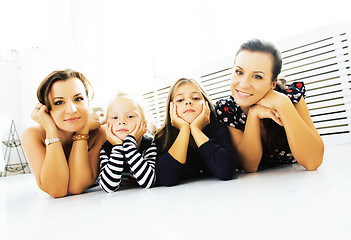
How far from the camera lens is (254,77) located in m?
0.92

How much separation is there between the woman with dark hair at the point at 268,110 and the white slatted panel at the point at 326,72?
1175mm

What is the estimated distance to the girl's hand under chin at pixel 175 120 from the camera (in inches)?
38.9

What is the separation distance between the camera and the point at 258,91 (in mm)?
925

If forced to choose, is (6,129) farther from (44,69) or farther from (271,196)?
(271,196)

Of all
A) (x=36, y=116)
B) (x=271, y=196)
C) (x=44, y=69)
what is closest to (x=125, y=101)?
(x=36, y=116)

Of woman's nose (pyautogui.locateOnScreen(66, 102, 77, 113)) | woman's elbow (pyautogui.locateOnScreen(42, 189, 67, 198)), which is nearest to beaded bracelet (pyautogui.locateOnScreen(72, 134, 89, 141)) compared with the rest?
woman's nose (pyautogui.locateOnScreen(66, 102, 77, 113))

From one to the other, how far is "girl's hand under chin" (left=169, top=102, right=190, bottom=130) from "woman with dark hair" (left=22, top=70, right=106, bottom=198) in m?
0.36

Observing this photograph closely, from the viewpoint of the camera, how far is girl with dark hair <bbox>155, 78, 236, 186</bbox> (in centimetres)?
94

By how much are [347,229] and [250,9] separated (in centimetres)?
253

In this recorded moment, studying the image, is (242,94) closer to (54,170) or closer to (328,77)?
(54,170)

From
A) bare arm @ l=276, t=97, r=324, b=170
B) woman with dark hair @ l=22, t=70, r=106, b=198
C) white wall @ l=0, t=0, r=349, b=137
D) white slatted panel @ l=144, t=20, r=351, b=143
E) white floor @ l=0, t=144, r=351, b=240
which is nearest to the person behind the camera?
white floor @ l=0, t=144, r=351, b=240

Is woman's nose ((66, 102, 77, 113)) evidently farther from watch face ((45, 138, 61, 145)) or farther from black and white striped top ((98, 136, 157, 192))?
black and white striped top ((98, 136, 157, 192))

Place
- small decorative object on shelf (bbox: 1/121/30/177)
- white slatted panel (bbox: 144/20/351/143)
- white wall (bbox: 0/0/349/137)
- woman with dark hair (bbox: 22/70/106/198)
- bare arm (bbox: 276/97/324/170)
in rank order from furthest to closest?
1. small decorative object on shelf (bbox: 1/121/30/177)
2. white wall (bbox: 0/0/349/137)
3. white slatted panel (bbox: 144/20/351/143)
4. woman with dark hair (bbox: 22/70/106/198)
5. bare arm (bbox: 276/97/324/170)

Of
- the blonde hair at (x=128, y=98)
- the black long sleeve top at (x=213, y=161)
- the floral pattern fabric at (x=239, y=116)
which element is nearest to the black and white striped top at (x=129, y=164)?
the black long sleeve top at (x=213, y=161)
